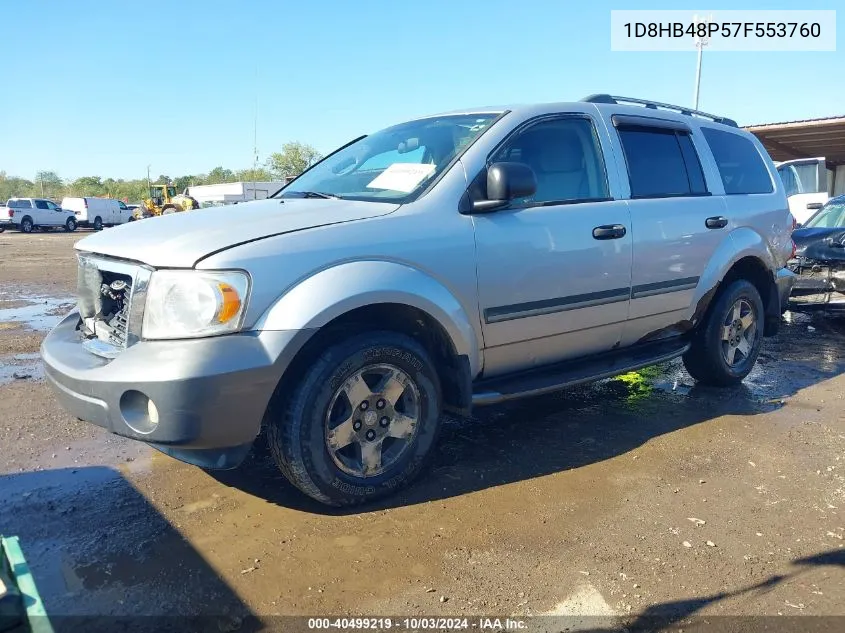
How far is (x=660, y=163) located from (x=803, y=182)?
13.5 metres

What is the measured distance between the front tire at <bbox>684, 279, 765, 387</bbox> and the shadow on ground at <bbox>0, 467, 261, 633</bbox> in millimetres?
3818

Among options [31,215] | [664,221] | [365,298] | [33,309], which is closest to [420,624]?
[365,298]

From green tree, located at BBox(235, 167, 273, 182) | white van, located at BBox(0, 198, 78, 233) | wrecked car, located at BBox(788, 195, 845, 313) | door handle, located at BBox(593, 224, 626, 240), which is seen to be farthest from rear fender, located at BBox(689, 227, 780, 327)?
green tree, located at BBox(235, 167, 273, 182)

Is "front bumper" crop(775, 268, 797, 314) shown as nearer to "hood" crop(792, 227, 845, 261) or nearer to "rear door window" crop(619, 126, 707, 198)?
"rear door window" crop(619, 126, 707, 198)

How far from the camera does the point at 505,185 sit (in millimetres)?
3258

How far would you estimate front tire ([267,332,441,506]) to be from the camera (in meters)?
2.85

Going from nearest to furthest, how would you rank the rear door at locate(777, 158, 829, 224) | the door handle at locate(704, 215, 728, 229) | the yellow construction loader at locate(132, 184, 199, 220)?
the door handle at locate(704, 215, 728, 229) < the rear door at locate(777, 158, 829, 224) < the yellow construction loader at locate(132, 184, 199, 220)

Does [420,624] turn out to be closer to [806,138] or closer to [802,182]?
[802,182]

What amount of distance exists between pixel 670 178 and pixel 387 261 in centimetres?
240

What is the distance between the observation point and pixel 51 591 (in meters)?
2.43

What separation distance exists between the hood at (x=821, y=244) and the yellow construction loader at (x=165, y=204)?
88.7 ft

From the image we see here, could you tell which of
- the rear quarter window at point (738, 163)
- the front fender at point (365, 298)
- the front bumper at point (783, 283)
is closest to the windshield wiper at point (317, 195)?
the front fender at point (365, 298)

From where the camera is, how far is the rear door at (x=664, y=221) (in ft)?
13.6

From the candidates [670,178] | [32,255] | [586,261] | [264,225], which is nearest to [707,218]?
[670,178]
